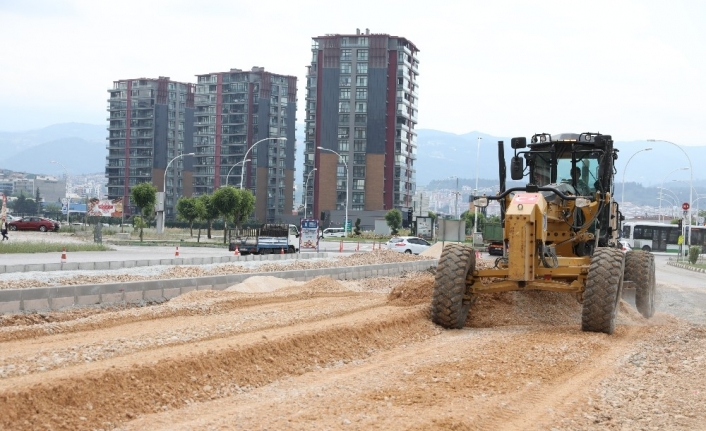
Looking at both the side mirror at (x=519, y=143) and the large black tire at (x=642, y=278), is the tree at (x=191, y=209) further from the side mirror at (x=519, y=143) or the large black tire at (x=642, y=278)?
the side mirror at (x=519, y=143)

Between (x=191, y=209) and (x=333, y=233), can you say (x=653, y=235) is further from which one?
(x=191, y=209)

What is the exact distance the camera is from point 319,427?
7.67 metres

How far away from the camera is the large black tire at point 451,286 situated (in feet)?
48.5

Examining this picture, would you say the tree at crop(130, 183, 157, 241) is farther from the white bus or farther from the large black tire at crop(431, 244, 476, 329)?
the large black tire at crop(431, 244, 476, 329)

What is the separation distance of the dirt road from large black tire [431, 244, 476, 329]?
0.26 metres

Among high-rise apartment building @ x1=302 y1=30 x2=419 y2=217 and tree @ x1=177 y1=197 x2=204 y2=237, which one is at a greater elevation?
high-rise apartment building @ x1=302 y1=30 x2=419 y2=217

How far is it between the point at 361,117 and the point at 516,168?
117 metres

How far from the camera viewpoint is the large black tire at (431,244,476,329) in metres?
14.8

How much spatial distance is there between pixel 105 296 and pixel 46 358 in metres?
8.63

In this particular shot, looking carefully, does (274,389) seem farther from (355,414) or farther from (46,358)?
(46,358)

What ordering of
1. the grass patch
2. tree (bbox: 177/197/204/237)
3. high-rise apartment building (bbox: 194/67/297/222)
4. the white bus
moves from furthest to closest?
high-rise apartment building (bbox: 194/67/297/222)
tree (bbox: 177/197/204/237)
the white bus
the grass patch

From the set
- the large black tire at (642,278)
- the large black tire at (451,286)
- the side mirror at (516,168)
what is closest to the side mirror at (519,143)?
the side mirror at (516,168)

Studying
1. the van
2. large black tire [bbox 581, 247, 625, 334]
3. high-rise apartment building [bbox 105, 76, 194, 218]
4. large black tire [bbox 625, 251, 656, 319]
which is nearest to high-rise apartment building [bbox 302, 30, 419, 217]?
the van

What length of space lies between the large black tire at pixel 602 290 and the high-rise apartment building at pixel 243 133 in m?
142
